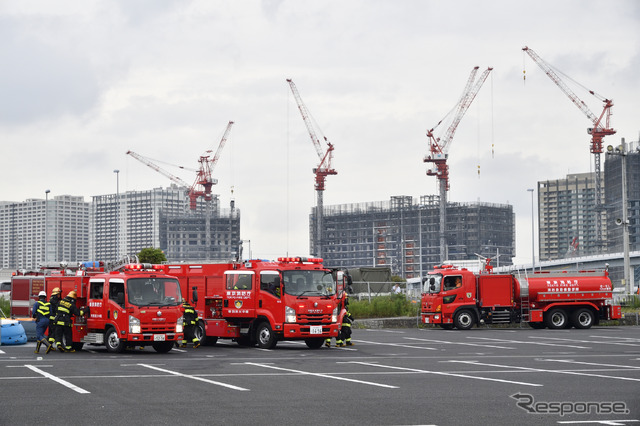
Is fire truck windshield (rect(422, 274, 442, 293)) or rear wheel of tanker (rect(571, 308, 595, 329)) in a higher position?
fire truck windshield (rect(422, 274, 442, 293))

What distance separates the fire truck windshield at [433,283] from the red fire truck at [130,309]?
1684 centimetres

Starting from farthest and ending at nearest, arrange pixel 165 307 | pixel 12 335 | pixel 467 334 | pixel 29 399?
pixel 467 334 < pixel 12 335 < pixel 165 307 < pixel 29 399

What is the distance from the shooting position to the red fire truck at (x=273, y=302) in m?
27.4

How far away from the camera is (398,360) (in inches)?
930

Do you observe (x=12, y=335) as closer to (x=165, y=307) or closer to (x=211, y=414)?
(x=165, y=307)

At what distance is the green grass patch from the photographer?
47.4m

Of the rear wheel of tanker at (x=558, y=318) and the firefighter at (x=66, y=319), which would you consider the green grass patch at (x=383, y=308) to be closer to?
the rear wheel of tanker at (x=558, y=318)

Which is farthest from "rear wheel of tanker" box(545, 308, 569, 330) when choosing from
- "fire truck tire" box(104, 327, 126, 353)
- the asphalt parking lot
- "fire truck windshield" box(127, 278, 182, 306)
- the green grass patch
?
"fire truck tire" box(104, 327, 126, 353)

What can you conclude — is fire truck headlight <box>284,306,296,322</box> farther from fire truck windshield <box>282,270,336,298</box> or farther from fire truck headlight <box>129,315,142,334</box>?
fire truck headlight <box>129,315,142,334</box>

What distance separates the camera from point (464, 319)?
41.2 meters

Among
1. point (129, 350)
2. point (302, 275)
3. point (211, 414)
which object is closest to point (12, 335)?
point (129, 350)

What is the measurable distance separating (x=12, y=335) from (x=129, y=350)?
5862 mm

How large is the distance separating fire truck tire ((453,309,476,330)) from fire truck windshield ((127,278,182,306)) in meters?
17.7

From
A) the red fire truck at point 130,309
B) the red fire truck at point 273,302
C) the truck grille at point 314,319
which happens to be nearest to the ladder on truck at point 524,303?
the red fire truck at point 273,302
